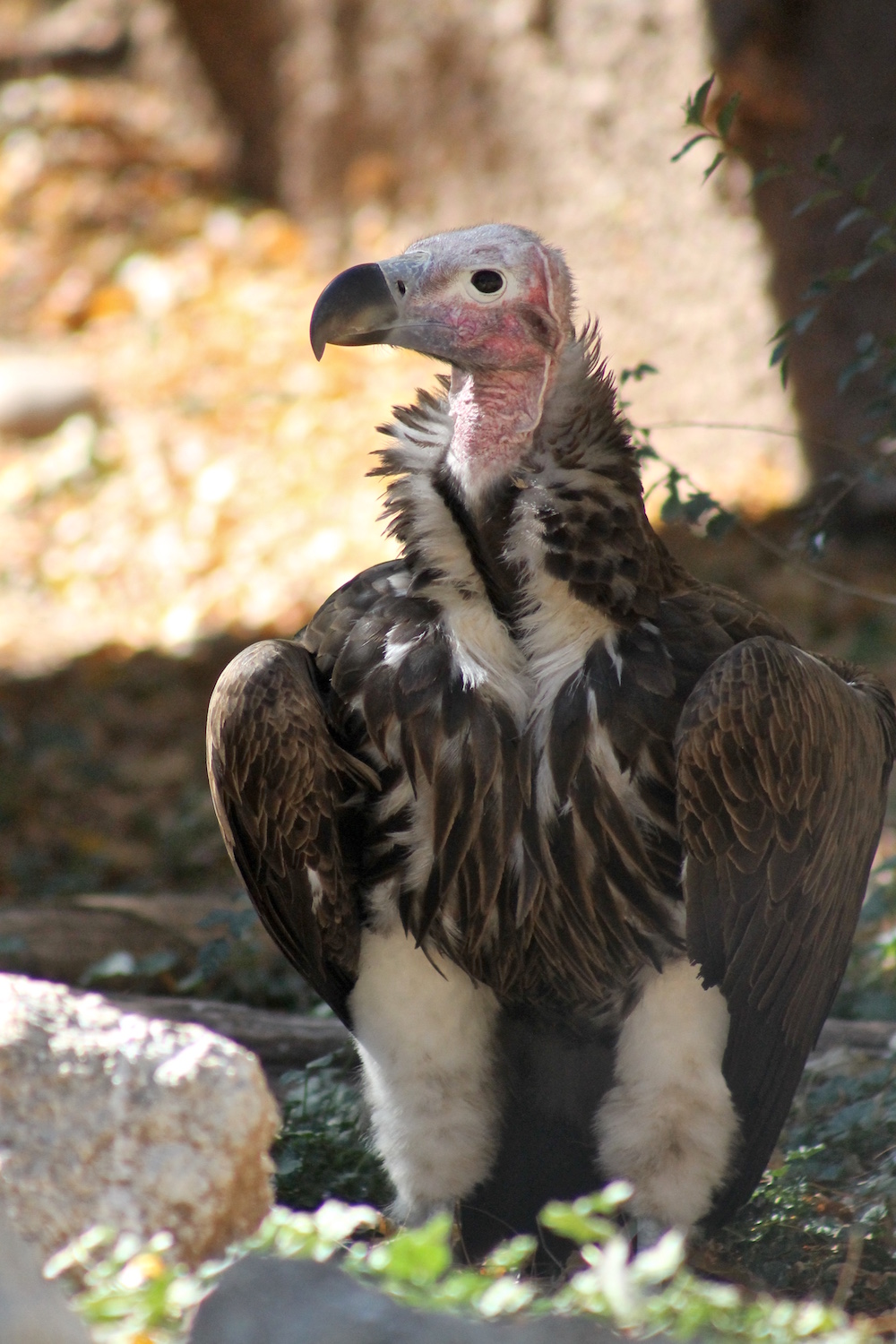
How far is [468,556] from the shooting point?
294 centimetres

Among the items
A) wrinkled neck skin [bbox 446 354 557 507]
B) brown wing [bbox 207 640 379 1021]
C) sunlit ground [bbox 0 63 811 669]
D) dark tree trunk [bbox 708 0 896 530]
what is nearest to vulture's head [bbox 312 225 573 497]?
wrinkled neck skin [bbox 446 354 557 507]

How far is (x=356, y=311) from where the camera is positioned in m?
2.95

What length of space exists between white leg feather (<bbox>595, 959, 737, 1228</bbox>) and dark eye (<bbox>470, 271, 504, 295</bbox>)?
131cm

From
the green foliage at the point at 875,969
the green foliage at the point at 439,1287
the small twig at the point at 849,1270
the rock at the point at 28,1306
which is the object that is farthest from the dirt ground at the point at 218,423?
the rock at the point at 28,1306

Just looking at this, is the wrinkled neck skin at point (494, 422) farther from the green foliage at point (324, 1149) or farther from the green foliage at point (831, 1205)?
the green foliage at point (831, 1205)

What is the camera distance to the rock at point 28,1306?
1.69 metres

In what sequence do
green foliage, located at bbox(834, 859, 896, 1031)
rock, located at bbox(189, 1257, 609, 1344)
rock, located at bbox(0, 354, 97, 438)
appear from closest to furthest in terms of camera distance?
rock, located at bbox(189, 1257, 609, 1344), green foliage, located at bbox(834, 859, 896, 1031), rock, located at bbox(0, 354, 97, 438)

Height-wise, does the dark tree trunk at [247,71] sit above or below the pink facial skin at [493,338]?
above

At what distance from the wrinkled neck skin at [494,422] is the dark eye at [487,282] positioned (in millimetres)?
151

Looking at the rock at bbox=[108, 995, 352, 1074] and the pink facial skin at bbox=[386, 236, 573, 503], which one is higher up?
the pink facial skin at bbox=[386, 236, 573, 503]

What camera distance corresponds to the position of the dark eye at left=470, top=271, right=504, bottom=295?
9.89 ft

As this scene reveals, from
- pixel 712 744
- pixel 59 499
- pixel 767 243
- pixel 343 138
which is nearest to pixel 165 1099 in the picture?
pixel 712 744

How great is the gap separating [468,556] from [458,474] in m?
0.16

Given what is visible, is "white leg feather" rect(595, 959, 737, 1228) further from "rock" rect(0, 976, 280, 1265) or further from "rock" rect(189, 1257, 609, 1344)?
"rock" rect(189, 1257, 609, 1344)
